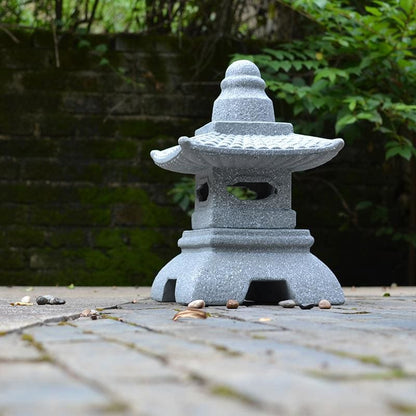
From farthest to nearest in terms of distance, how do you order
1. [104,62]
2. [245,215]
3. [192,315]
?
[104,62] → [245,215] → [192,315]

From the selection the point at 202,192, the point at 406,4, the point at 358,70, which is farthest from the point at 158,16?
the point at 202,192

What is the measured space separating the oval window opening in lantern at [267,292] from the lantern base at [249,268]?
18 mm

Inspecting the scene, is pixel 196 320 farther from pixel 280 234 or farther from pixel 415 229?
pixel 415 229

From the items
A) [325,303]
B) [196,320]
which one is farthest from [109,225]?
[196,320]

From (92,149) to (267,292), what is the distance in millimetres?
2588

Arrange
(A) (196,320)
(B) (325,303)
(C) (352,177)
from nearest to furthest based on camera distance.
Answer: (A) (196,320) → (B) (325,303) → (C) (352,177)

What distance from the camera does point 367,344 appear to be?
198cm

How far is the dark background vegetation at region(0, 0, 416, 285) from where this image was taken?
19.4 feet

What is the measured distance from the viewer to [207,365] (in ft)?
5.30

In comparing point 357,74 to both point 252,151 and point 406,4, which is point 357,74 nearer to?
point 406,4

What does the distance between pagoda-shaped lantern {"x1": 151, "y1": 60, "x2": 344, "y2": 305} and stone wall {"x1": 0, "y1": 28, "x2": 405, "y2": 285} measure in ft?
6.80

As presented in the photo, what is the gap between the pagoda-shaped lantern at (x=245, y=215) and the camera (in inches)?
138

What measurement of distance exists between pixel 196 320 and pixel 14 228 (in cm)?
352

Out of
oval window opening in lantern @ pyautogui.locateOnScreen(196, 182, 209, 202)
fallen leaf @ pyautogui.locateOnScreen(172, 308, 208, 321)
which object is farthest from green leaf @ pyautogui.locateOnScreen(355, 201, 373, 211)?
fallen leaf @ pyautogui.locateOnScreen(172, 308, 208, 321)
